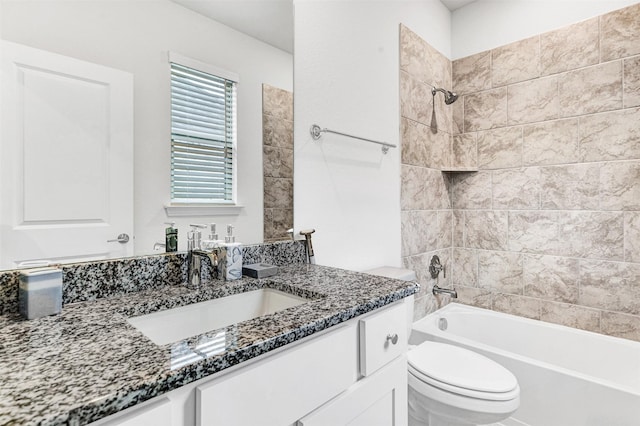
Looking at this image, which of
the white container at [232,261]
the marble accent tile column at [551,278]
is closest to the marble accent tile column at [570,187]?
the marble accent tile column at [551,278]

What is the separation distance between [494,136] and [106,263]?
246 cm

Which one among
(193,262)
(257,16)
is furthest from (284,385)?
(257,16)

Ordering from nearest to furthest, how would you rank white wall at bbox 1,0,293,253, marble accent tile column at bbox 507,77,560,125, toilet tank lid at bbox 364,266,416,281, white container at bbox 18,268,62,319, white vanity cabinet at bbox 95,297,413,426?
white vanity cabinet at bbox 95,297,413,426 < white container at bbox 18,268,62,319 < white wall at bbox 1,0,293,253 < toilet tank lid at bbox 364,266,416,281 < marble accent tile column at bbox 507,77,560,125

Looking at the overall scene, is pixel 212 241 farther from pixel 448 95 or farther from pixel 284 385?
pixel 448 95

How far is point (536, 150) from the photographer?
223 centimetres

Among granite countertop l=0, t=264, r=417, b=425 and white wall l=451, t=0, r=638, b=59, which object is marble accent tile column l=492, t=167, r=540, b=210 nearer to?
white wall l=451, t=0, r=638, b=59

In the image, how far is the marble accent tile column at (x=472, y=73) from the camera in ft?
8.02

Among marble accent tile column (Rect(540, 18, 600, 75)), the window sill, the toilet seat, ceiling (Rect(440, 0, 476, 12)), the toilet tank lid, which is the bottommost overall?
the toilet seat

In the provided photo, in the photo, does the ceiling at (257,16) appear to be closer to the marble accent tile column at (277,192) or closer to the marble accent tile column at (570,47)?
the marble accent tile column at (277,192)

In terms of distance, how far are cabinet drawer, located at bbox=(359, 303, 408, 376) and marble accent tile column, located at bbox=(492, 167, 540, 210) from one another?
5.52ft

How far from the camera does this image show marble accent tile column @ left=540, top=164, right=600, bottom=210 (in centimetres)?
203

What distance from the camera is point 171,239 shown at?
1066 millimetres

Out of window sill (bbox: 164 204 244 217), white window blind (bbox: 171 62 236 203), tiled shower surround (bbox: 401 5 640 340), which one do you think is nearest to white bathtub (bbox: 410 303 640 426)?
tiled shower surround (bbox: 401 5 640 340)

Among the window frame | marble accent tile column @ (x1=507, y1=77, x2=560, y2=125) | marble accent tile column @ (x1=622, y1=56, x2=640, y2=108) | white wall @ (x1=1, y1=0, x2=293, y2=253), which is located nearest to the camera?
white wall @ (x1=1, y1=0, x2=293, y2=253)
